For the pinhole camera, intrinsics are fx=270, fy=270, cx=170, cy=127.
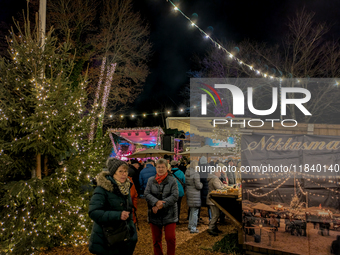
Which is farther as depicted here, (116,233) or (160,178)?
Result: (160,178)

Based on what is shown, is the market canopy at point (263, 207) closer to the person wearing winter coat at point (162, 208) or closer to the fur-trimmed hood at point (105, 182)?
the person wearing winter coat at point (162, 208)

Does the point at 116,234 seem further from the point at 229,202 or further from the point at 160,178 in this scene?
the point at 229,202

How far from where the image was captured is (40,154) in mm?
5207

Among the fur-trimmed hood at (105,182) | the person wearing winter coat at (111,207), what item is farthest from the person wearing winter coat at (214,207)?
the fur-trimmed hood at (105,182)

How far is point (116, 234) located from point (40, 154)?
2.96 metres

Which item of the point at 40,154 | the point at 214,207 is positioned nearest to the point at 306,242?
the point at 214,207

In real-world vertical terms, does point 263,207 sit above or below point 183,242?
above

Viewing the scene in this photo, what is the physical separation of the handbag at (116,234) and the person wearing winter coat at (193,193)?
3.63 m

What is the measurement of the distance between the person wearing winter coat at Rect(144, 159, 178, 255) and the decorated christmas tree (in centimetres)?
184

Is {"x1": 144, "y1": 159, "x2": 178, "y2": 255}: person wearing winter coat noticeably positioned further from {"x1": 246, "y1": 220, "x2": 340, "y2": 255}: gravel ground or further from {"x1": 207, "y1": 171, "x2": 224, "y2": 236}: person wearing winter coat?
{"x1": 207, "y1": 171, "x2": 224, "y2": 236}: person wearing winter coat

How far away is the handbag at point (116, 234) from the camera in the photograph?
9.83ft

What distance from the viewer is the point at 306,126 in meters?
5.09

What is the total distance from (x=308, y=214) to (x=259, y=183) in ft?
3.00

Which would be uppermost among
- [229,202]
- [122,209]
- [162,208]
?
[122,209]
